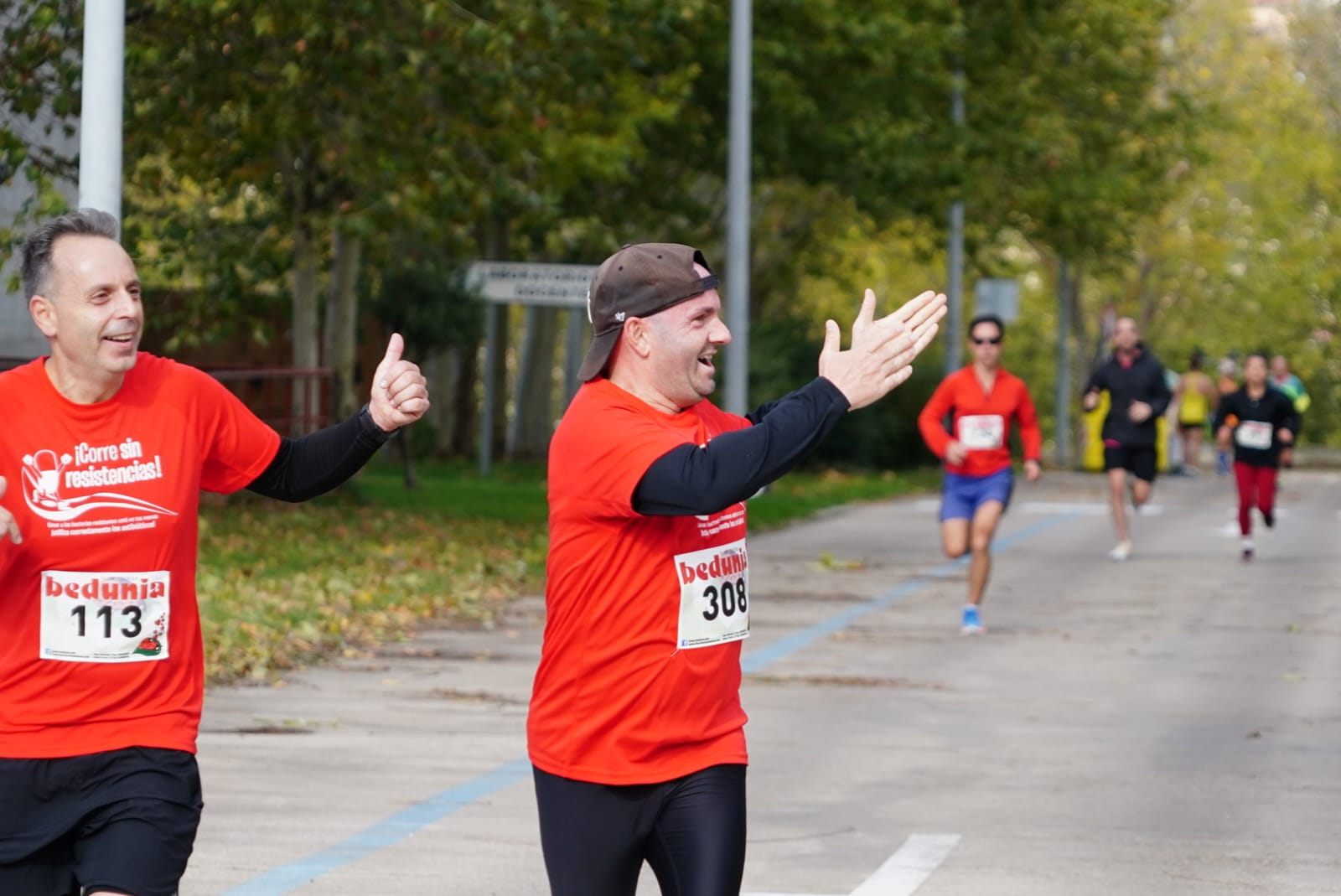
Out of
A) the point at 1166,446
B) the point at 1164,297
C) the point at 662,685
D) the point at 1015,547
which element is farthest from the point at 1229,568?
the point at 1164,297

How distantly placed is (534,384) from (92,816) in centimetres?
3396

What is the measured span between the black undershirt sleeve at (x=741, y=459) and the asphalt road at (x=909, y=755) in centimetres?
287

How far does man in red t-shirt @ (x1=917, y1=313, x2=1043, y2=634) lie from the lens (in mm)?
14391

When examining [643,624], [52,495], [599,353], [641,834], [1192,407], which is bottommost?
[1192,407]

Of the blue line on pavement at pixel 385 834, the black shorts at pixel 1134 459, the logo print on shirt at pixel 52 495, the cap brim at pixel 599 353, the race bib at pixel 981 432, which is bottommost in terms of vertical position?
the blue line on pavement at pixel 385 834

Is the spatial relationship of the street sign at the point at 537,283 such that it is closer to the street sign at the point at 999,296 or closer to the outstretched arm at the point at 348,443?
the street sign at the point at 999,296

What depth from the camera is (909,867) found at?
7.55 metres

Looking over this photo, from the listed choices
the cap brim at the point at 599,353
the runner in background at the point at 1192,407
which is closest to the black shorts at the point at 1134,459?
the cap brim at the point at 599,353

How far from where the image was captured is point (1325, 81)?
190ft

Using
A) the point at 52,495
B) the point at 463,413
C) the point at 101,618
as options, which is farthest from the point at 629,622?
the point at 463,413

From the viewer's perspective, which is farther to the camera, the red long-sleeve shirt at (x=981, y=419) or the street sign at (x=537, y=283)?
the street sign at (x=537, y=283)

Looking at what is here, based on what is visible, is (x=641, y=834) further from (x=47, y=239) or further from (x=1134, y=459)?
(x=1134, y=459)

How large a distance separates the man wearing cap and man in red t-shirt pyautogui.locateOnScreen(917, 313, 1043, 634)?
31.2 feet

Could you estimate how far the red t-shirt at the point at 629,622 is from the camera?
4.63m
